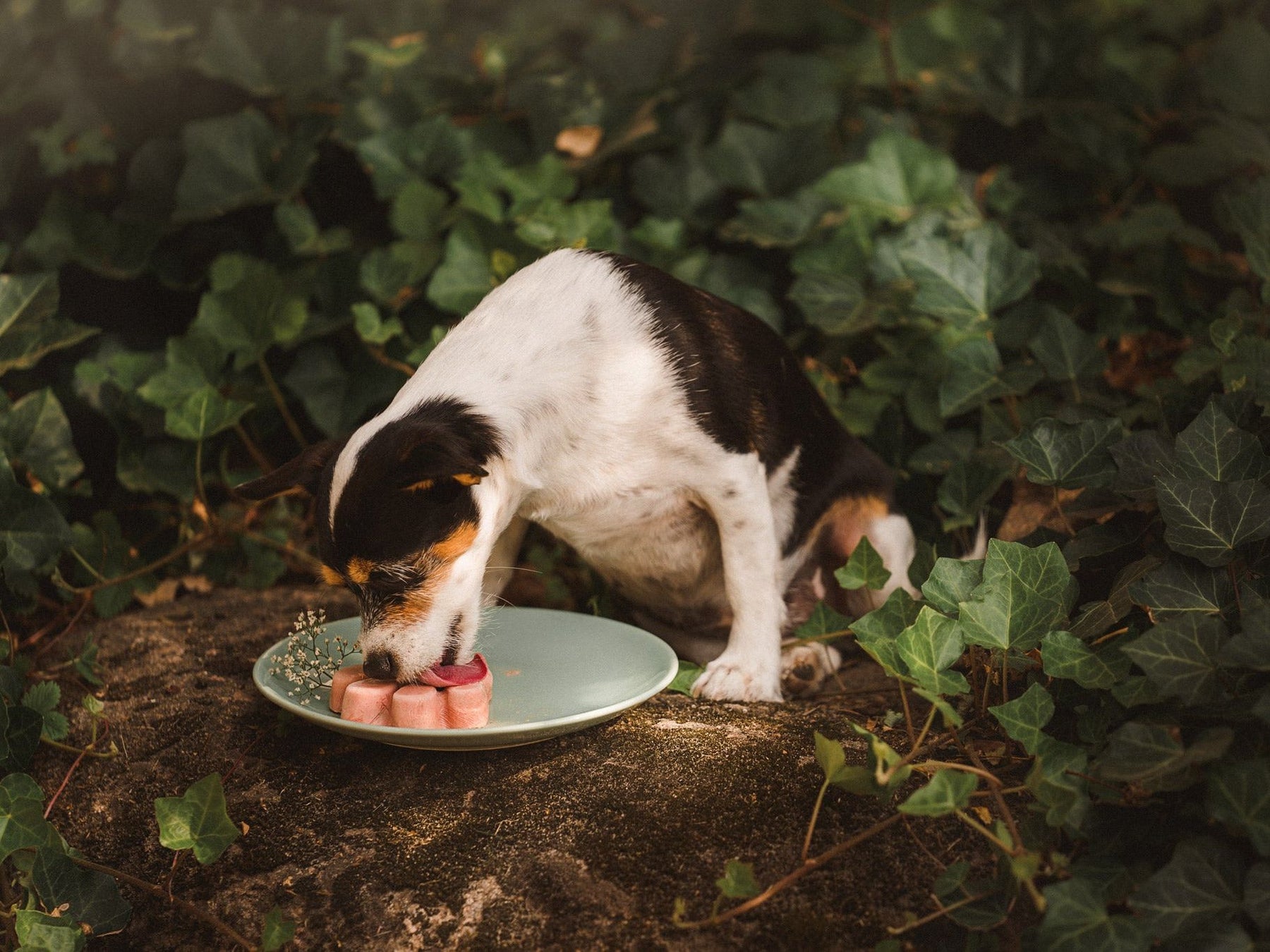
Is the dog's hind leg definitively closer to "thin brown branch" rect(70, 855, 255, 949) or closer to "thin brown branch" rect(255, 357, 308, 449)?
"thin brown branch" rect(70, 855, 255, 949)

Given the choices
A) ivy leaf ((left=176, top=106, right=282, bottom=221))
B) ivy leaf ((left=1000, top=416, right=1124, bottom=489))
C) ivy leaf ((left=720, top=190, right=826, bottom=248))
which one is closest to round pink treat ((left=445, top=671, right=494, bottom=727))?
ivy leaf ((left=1000, top=416, right=1124, bottom=489))

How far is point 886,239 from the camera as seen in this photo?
3.98 metres

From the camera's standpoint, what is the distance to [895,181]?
4207 mm

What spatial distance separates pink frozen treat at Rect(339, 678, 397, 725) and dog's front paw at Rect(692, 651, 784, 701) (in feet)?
2.70

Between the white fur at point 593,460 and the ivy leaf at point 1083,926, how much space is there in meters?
1.09

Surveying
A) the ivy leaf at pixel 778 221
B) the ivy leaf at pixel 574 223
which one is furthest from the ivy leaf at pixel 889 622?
the ivy leaf at pixel 778 221

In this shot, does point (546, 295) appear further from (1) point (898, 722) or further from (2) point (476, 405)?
(1) point (898, 722)

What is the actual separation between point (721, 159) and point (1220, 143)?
6.45 ft

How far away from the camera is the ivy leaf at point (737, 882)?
1.88 meters

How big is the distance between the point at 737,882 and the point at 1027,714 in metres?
0.65

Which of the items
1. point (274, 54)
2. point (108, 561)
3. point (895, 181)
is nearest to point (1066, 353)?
point (895, 181)

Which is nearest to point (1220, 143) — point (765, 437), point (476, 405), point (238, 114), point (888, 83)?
point (888, 83)

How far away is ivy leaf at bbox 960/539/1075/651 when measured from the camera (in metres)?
2.19

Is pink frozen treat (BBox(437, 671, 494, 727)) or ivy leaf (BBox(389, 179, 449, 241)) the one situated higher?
ivy leaf (BBox(389, 179, 449, 241))
